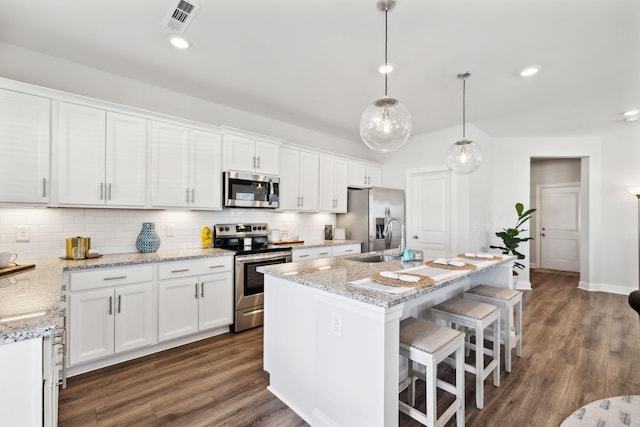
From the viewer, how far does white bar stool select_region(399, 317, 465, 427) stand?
1534 mm

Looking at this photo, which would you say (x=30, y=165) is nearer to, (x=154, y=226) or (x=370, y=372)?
(x=154, y=226)

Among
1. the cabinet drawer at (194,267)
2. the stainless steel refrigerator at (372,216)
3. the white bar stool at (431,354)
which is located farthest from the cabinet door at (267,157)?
the white bar stool at (431,354)

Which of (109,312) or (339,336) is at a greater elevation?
(339,336)

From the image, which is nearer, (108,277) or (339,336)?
(339,336)

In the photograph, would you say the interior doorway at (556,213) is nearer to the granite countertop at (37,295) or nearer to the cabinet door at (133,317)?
the cabinet door at (133,317)

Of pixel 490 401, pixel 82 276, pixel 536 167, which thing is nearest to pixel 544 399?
pixel 490 401

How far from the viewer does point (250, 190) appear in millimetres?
3693

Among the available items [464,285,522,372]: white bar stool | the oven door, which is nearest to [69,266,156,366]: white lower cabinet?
the oven door

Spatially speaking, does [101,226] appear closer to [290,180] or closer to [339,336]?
Result: [290,180]

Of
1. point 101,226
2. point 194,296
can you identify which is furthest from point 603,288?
point 101,226

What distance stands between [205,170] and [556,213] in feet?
25.6

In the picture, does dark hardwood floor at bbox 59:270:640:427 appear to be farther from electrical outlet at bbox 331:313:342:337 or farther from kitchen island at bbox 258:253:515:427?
electrical outlet at bbox 331:313:342:337

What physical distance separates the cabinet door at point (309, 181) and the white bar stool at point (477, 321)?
260 cm

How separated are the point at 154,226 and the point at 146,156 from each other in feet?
2.51
